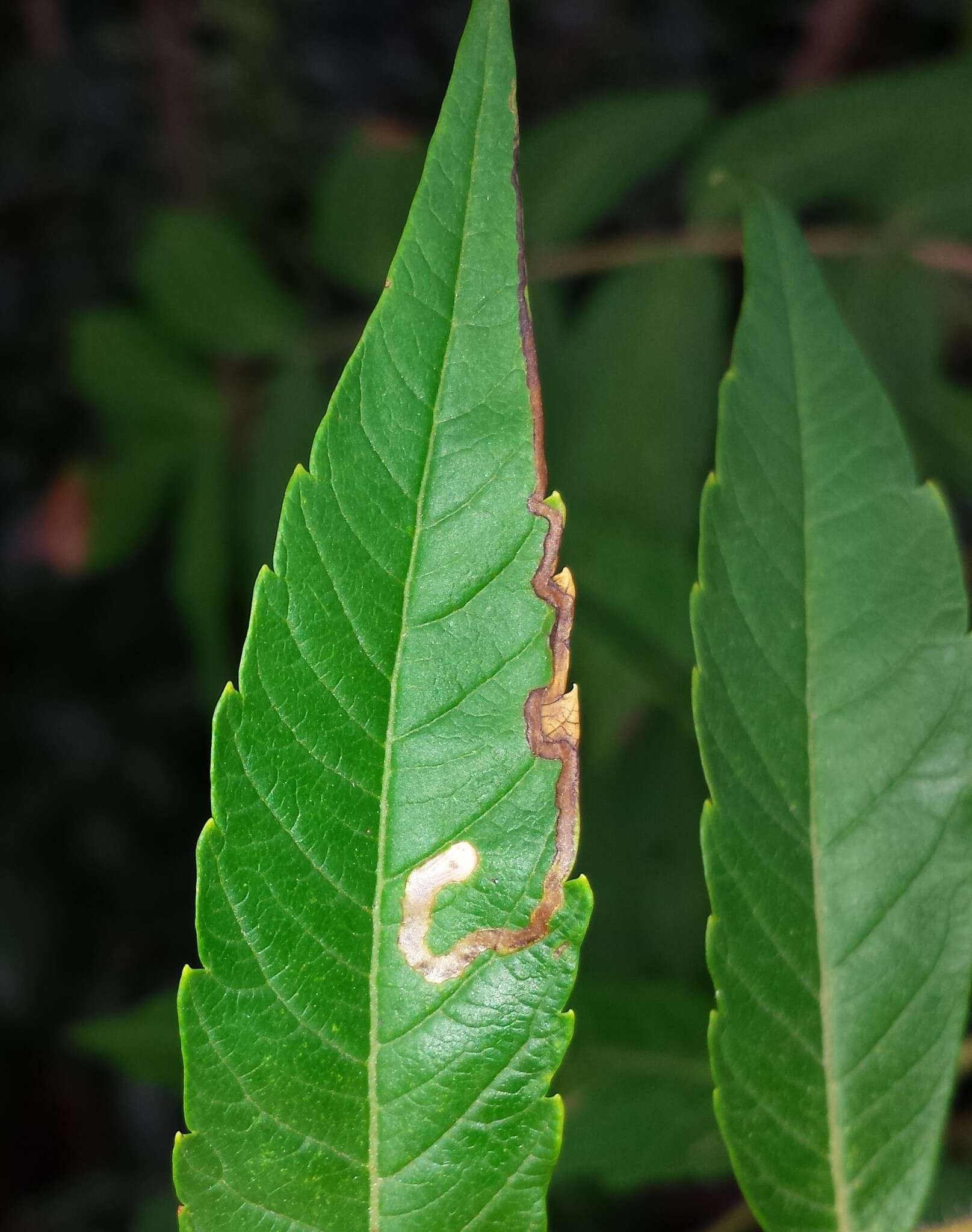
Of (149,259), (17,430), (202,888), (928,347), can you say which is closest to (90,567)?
(149,259)

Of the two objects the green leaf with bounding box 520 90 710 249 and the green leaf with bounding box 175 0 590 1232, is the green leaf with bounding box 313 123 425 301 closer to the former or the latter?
→ the green leaf with bounding box 520 90 710 249

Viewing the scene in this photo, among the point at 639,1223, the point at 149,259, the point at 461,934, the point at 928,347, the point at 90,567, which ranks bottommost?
the point at 639,1223

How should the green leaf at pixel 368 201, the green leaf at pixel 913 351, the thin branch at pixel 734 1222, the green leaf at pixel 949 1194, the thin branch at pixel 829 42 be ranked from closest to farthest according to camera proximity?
the green leaf at pixel 949 1194 < the thin branch at pixel 734 1222 < the green leaf at pixel 913 351 < the green leaf at pixel 368 201 < the thin branch at pixel 829 42

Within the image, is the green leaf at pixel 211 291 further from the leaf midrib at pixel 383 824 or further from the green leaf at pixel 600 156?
the leaf midrib at pixel 383 824

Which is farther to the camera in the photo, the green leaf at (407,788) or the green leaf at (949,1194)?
the green leaf at (949,1194)

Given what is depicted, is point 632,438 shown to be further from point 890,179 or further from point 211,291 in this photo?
point 211,291

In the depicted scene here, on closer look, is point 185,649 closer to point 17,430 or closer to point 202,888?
point 17,430

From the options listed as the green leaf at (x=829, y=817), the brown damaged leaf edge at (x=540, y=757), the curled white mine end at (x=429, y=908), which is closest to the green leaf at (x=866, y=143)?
the green leaf at (x=829, y=817)
